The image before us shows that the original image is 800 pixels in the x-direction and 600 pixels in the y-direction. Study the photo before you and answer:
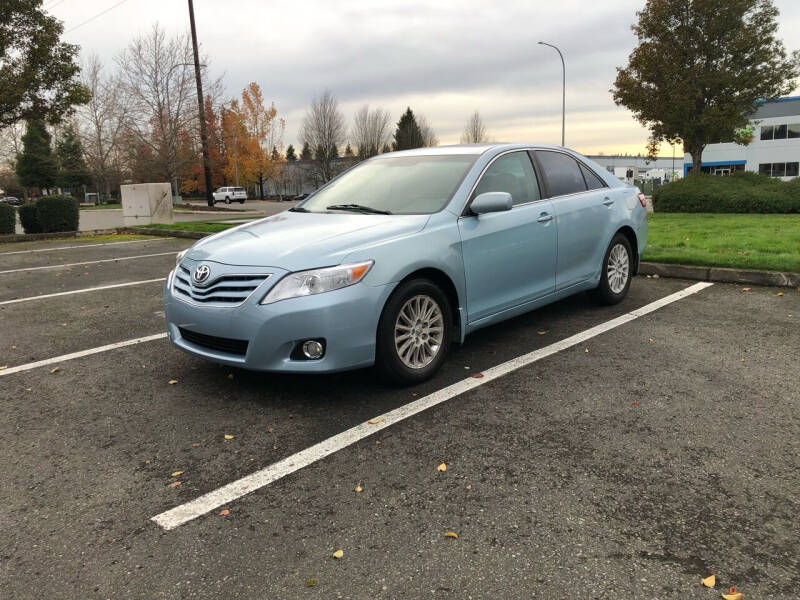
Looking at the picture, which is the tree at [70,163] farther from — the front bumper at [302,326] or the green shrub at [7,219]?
the front bumper at [302,326]

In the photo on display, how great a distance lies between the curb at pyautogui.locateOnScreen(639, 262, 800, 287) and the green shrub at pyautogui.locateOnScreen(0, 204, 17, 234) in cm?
1566

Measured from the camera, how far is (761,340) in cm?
502

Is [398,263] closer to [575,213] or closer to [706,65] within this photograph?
[575,213]

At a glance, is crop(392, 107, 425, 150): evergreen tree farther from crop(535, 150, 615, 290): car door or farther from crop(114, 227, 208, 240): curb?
crop(535, 150, 615, 290): car door

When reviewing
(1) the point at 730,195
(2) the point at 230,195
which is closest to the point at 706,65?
(1) the point at 730,195

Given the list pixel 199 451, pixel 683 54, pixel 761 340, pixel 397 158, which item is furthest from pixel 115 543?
pixel 683 54

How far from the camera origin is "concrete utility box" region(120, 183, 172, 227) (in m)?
20.3

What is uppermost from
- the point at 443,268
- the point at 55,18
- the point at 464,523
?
the point at 55,18

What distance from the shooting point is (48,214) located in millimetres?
16438

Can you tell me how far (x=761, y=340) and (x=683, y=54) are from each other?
25.7m

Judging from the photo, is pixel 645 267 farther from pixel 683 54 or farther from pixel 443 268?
pixel 683 54

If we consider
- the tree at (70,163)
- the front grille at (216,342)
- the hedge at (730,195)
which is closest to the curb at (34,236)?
the front grille at (216,342)

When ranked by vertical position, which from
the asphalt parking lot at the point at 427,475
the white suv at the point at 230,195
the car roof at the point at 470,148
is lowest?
the asphalt parking lot at the point at 427,475

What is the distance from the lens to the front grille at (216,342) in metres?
3.76
